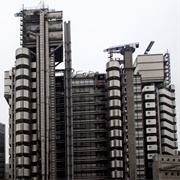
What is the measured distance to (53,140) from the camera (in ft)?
431

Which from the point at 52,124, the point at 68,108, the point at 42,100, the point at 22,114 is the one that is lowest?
the point at 52,124

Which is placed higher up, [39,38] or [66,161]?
[39,38]

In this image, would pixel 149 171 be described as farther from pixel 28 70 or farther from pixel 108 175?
pixel 28 70

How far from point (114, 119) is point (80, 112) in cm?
1510

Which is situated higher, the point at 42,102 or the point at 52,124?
the point at 42,102

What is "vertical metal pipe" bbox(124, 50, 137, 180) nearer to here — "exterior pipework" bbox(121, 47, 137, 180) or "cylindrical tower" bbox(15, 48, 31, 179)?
"exterior pipework" bbox(121, 47, 137, 180)

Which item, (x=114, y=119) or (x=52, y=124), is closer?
(x=52, y=124)

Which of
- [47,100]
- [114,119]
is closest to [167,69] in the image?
[114,119]

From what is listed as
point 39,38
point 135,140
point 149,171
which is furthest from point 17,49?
point 149,171

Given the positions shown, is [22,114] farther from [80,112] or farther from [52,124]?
[80,112]

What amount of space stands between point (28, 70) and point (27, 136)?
63.7 feet

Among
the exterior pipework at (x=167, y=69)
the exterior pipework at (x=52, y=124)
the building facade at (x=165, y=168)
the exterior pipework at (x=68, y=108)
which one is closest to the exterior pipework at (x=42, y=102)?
the exterior pipework at (x=52, y=124)

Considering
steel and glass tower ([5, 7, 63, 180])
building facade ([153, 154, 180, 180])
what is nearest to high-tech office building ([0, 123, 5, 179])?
steel and glass tower ([5, 7, 63, 180])

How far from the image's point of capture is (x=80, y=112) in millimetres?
152000
